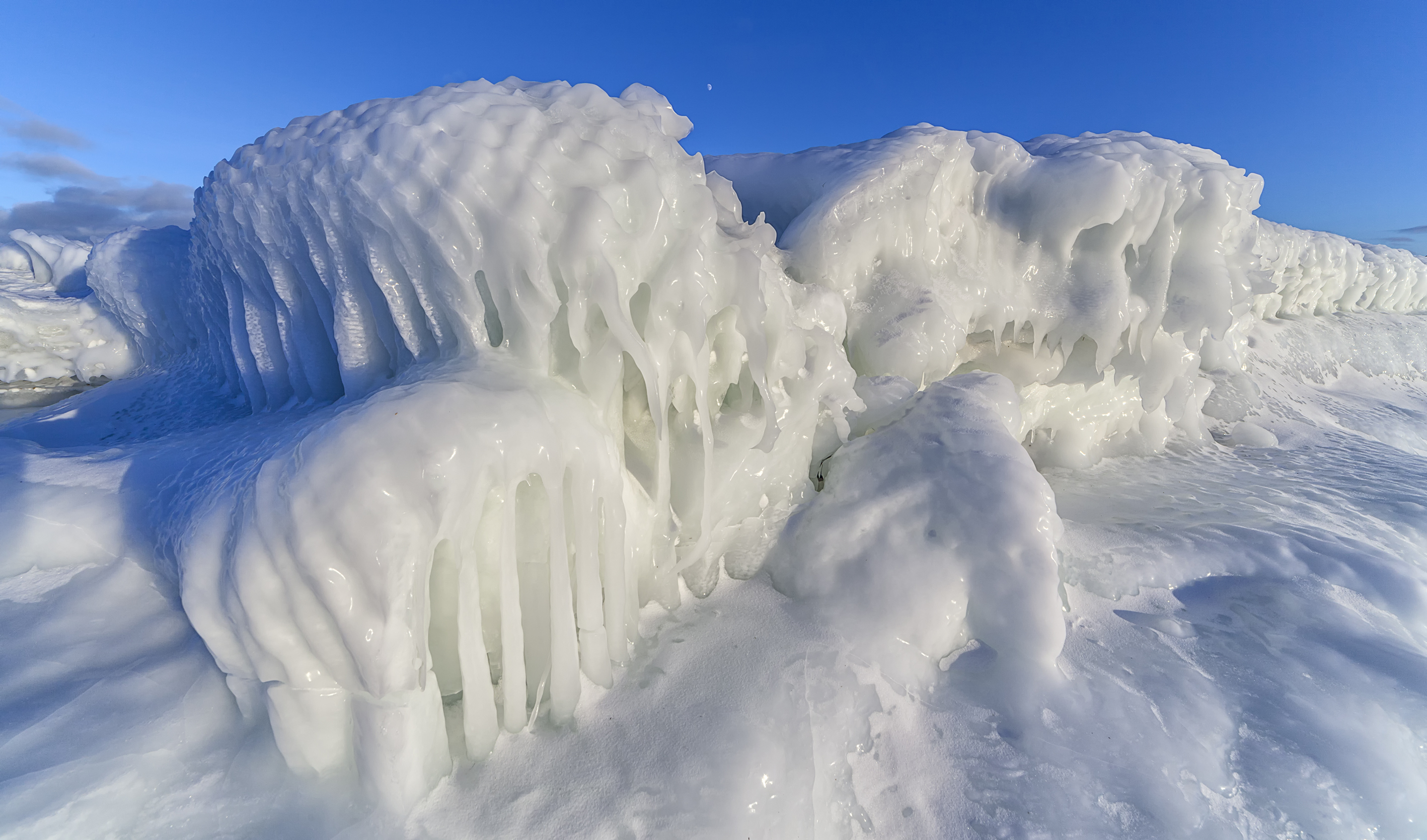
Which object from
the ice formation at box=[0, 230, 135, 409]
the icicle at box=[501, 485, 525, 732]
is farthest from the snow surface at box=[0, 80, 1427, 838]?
the ice formation at box=[0, 230, 135, 409]

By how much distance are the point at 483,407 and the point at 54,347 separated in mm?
6171

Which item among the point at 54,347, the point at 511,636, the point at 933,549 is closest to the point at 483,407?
the point at 511,636

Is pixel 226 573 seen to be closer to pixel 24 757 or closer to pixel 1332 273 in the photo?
pixel 24 757

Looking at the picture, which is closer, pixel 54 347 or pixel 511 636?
pixel 511 636

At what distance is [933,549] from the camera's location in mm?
2494

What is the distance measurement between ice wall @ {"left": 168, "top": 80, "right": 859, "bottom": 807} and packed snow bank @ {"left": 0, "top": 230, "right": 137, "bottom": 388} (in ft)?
11.0

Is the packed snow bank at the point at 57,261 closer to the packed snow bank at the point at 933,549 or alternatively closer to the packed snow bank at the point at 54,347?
the packed snow bank at the point at 54,347

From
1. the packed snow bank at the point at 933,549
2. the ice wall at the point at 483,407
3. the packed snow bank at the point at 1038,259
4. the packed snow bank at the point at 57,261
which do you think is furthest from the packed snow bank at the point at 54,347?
the packed snow bank at the point at 933,549

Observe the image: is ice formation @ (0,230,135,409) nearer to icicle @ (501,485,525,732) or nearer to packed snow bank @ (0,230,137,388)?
packed snow bank @ (0,230,137,388)

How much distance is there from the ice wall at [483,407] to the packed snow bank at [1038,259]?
698 mm

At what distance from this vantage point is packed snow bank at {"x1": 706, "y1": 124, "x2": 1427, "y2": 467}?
11.9ft

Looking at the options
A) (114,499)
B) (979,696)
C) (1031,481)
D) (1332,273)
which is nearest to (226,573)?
(114,499)

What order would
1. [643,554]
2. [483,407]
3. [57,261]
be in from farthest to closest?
[57,261] < [643,554] < [483,407]

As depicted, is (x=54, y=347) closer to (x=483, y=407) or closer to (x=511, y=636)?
(x=483, y=407)
